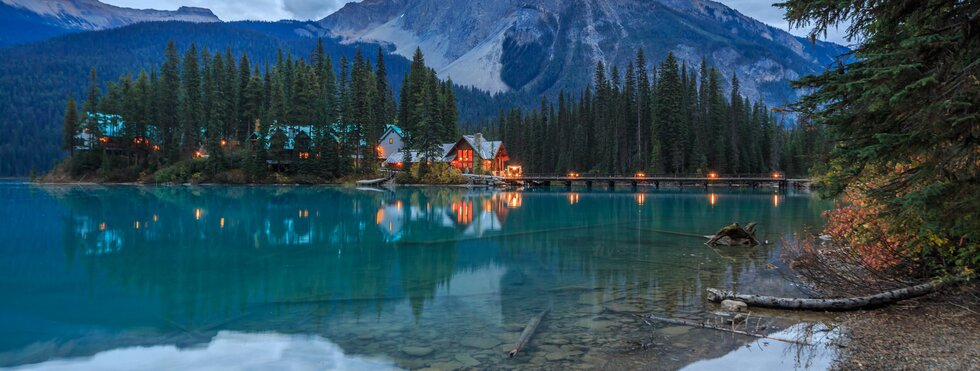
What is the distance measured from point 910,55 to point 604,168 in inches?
3829

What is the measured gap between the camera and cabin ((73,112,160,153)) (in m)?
88.6

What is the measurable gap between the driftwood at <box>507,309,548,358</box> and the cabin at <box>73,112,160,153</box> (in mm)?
96703

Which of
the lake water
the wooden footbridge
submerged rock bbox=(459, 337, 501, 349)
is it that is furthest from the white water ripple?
the wooden footbridge

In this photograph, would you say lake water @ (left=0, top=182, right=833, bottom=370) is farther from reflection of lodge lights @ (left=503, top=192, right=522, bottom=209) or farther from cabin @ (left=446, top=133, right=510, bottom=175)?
cabin @ (left=446, top=133, right=510, bottom=175)

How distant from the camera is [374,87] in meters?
102

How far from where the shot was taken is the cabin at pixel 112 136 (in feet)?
291

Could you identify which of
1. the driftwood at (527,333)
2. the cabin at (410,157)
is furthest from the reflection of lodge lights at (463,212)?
the cabin at (410,157)

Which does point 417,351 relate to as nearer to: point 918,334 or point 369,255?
point 918,334

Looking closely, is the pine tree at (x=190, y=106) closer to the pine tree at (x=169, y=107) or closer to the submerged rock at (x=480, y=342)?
the pine tree at (x=169, y=107)

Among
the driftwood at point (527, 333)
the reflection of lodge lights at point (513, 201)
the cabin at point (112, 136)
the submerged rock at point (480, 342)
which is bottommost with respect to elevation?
the submerged rock at point (480, 342)

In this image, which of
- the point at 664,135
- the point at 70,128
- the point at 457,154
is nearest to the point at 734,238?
the point at 664,135

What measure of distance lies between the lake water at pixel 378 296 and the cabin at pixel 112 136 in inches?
2596

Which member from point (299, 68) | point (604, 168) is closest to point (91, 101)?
point (299, 68)

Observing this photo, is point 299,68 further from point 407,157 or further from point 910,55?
point 910,55
